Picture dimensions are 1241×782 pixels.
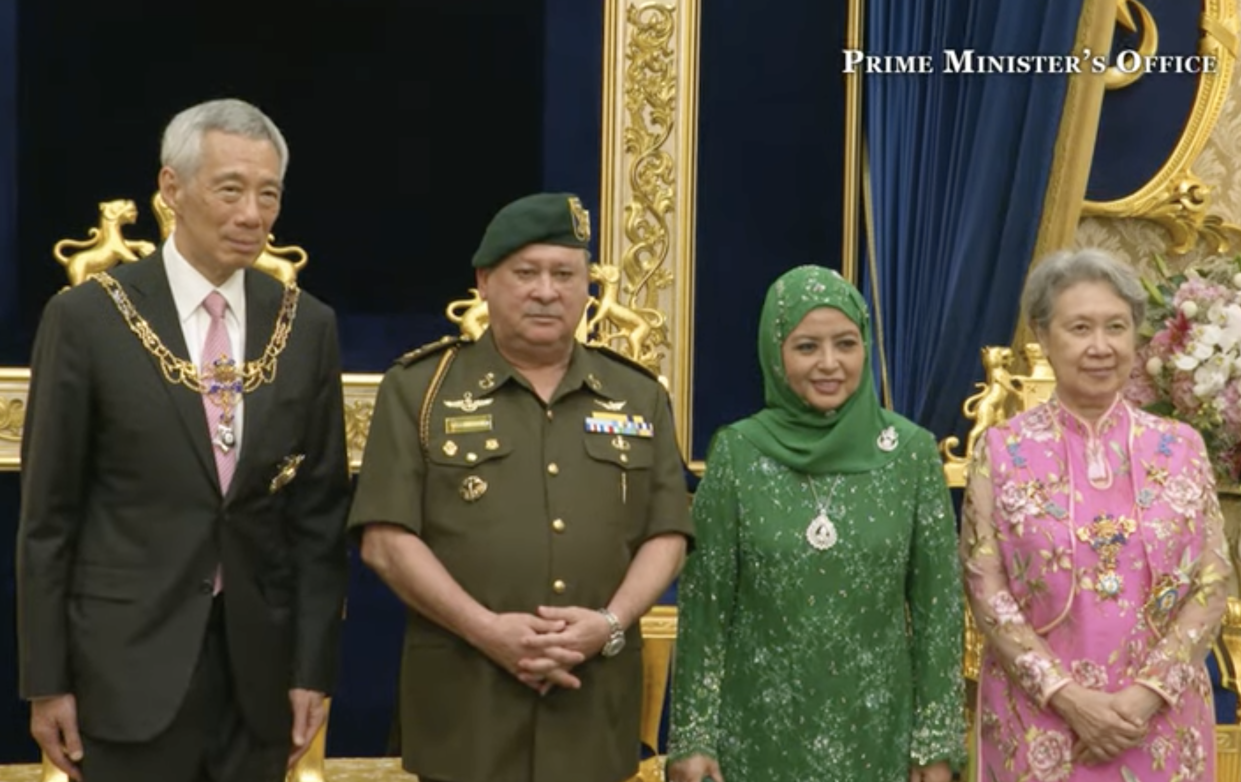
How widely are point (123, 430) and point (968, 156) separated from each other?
2640mm

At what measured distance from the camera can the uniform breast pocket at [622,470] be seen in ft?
9.68

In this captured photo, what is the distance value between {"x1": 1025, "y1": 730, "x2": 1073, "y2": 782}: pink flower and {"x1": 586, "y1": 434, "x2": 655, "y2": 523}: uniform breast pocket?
76cm

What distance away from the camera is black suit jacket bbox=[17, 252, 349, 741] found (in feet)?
8.73

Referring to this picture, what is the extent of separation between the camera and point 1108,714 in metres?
3.02

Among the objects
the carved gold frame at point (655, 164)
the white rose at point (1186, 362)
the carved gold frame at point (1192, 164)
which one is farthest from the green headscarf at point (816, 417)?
the carved gold frame at point (1192, 164)

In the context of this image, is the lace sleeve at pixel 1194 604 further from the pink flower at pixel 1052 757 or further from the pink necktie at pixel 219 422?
the pink necktie at pixel 219 422

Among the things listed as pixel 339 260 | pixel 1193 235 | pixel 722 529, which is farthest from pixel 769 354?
pixel 1193 235

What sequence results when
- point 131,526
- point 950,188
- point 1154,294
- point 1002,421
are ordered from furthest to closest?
point 950,188 < point 1002,421 < point 1154,294 < point 131,526

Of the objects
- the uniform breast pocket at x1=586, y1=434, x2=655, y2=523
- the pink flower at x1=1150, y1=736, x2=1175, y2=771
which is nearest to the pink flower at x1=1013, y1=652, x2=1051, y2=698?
the pink flower at x1=1150, y1=736, x2=1175, y2=771

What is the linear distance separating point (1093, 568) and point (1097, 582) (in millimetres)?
23

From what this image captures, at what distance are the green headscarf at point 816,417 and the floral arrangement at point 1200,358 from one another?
954 millimetres

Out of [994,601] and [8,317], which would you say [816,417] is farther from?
[8,317]

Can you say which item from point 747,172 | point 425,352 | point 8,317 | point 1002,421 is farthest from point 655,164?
point 425,352

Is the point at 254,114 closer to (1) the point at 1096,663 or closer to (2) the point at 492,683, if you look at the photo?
(2) the point at 492,683
